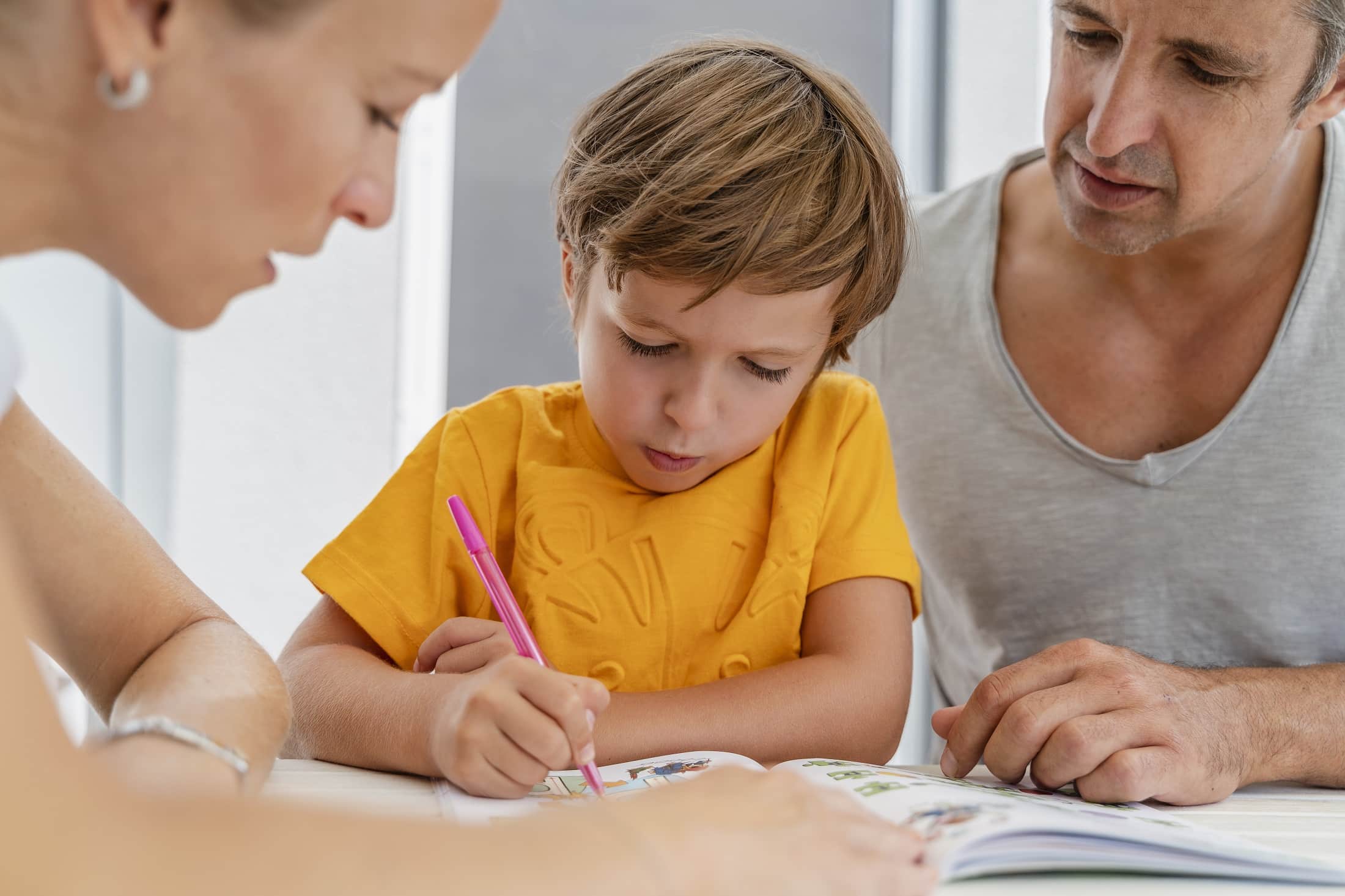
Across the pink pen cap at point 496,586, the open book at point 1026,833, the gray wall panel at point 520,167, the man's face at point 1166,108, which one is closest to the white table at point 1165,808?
the open book at point 1026,833

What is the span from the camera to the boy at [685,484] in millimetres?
1043

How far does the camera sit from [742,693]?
1.06 meters

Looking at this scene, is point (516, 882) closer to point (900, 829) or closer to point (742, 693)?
point (900, 829)

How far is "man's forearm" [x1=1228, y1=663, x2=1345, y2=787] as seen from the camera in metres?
1.05

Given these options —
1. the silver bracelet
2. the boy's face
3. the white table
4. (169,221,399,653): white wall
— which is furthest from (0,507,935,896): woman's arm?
(169,221,399,653): white wall

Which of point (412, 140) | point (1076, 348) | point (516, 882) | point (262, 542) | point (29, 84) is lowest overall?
point (262, 542)

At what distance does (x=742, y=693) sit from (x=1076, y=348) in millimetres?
714

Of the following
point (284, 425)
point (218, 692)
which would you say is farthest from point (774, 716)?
point (284, 425)

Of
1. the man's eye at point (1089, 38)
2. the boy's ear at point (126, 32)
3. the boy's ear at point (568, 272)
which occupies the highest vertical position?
the man's eye at point (1089, 38)

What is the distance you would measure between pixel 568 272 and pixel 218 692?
562 mm

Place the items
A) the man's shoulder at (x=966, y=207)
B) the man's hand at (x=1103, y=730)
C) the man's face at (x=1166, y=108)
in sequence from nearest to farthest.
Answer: the man's hand at (x=1103, y=730) → the man's face at (x=1166, y=108) → the man's shoulder at (x=966, y=207)

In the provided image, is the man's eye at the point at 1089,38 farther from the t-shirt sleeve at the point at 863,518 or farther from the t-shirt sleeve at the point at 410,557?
the t-shirt sleeve at the point at 410,557

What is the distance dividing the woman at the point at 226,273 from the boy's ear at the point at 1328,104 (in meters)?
1.07

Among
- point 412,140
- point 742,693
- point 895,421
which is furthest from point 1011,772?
point 412,140
